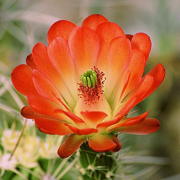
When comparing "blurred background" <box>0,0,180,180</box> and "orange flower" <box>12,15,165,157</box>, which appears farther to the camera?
"blurred background" <box>0,0,180,180</box>

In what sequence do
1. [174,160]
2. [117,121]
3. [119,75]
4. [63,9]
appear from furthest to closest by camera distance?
[63,9] < [174,160] < [119,75] < [117,121]

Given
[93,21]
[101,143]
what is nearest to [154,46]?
[93,21]

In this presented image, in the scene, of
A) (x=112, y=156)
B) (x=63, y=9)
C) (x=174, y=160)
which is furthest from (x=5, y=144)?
(x=63, y=9)

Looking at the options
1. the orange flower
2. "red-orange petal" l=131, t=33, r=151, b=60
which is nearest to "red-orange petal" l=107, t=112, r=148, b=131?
the orange flower

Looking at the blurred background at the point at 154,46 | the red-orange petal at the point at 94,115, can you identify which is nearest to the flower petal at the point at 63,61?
the red-orange petal at the point at 94,115

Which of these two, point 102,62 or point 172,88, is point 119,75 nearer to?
point 102,62

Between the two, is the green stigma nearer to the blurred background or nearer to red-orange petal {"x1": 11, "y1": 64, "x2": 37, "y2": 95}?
red-orange petal {"x1": 11, "y1": 64, "x2": 37, "y2": 95}

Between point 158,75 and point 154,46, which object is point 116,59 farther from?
point 154,46
